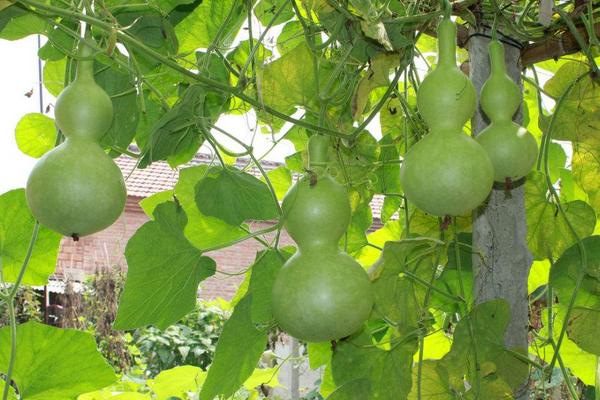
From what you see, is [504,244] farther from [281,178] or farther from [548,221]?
[281,178]

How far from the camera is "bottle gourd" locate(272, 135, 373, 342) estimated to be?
55 cm

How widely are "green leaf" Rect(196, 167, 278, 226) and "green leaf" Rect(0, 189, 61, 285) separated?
0.16 m

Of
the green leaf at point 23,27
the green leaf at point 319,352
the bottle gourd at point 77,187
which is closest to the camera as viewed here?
the bottle gourd at point 77,187

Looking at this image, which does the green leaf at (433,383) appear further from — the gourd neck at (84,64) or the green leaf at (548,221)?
the gourd neck at (84,64)

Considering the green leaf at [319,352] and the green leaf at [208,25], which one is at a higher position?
the green leaf at [208,25]

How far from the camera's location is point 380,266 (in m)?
0.85

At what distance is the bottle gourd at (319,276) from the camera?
546mm

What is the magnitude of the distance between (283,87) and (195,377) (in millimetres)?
762

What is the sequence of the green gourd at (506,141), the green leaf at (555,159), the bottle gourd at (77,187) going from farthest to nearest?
the green leaf at (555,159) < the green gourd at (506,141) < the bottle gourd at (77,187)

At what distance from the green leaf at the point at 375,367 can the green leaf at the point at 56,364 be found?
27 cm

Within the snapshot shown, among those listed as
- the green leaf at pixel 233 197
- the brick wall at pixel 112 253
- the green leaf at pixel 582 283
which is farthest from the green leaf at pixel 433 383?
the brick wall at pixel 112 253

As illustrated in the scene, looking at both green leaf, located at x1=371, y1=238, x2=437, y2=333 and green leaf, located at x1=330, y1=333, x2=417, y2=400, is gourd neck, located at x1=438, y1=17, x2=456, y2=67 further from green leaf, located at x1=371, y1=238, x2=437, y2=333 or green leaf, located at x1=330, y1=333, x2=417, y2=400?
green leaf, located at x1=330, y1=333, x2=417, y2=400

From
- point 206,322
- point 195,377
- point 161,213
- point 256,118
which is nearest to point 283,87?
point 256,118

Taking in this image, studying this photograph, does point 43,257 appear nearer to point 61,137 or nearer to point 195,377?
point 61,137
